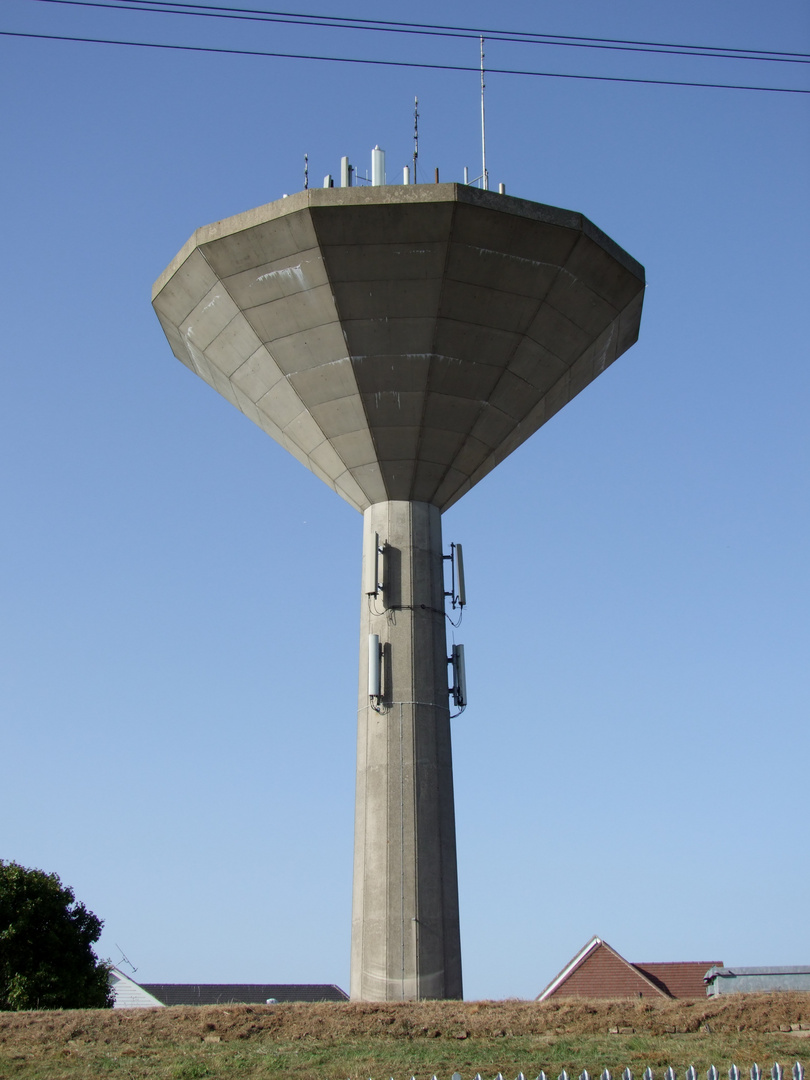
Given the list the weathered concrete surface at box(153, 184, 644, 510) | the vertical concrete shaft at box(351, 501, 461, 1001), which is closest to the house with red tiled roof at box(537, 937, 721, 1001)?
the vertical concrete shaft at box(351, 501, 461, 1001)

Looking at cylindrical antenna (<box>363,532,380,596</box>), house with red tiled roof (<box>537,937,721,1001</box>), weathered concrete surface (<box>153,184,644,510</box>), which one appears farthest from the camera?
house with red tiled roof (<box>537,937,721,1001</box>)

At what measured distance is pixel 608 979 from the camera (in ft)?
106

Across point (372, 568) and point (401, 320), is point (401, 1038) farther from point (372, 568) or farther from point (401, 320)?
point (401, 320)

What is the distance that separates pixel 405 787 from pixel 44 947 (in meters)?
11.9

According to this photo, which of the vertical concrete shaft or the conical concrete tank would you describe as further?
the conical concrete tank

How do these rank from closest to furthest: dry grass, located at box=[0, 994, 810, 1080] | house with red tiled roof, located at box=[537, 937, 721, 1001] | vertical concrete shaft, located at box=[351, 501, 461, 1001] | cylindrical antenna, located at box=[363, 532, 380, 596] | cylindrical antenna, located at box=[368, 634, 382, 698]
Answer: dry grass, located at box=[0, 994, 810, 1080] < vertical concrete shaft, located at box=[351, 501, 461, 1001] < cylindrical antenna, located at box=[368, 634, 382, 698] < cylindrical antenna, located at box=[363, 532, 380, 596] < house with red tiled roof, located at box=[537, 937, 721, 1001]

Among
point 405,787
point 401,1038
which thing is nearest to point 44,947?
point 405,787

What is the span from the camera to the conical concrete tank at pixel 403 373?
17.3 metres

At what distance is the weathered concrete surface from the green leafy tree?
12.4 m

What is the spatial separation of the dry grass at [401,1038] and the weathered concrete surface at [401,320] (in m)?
9.11

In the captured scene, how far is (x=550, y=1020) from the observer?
13680 millimetres

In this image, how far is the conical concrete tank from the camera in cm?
1728

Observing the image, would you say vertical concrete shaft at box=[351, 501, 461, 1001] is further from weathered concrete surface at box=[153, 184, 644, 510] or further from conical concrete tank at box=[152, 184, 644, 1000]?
weathered concrete surface at box=[153, 184, 644, 510]

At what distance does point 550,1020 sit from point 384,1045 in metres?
2.35
